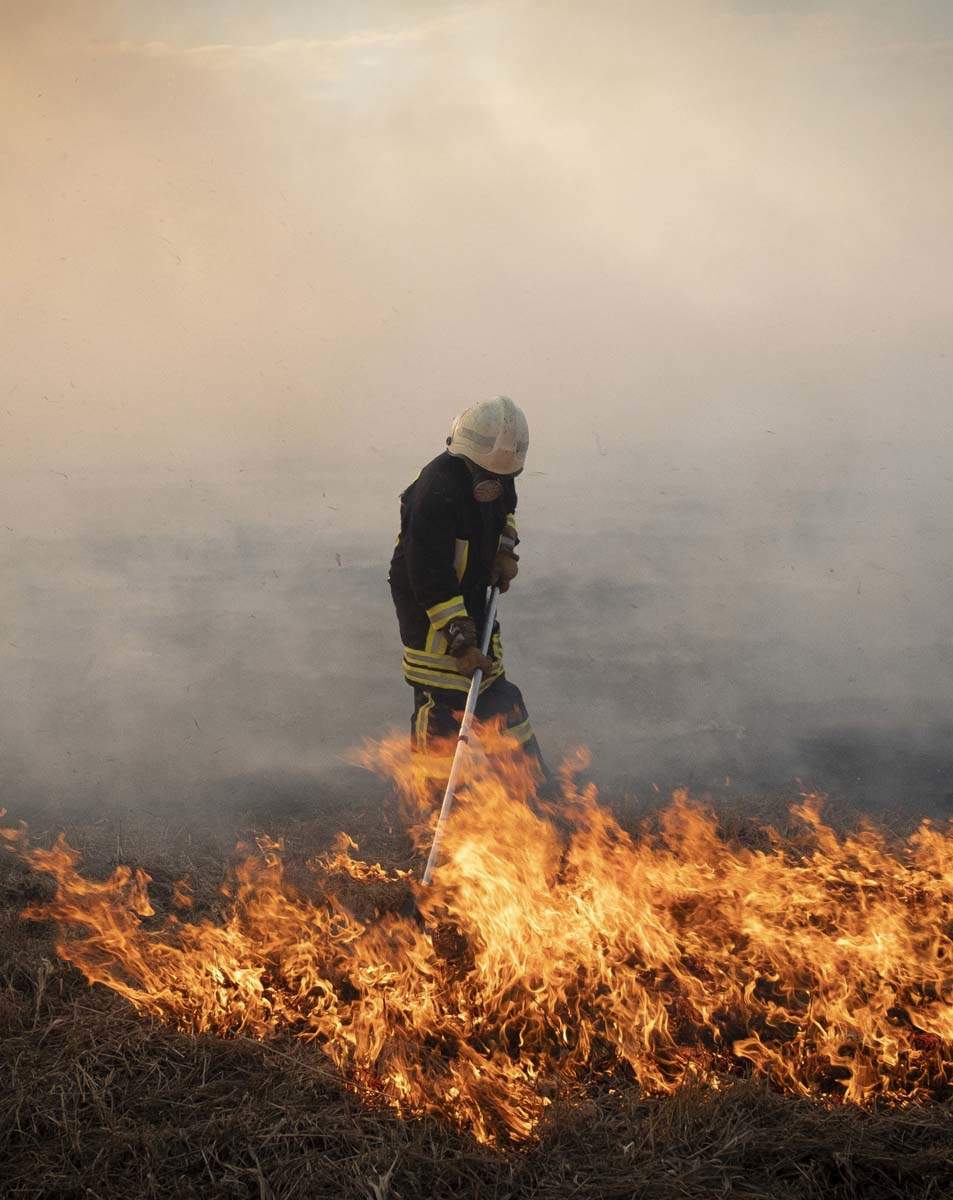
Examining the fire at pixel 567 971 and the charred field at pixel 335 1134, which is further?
the fire at pixel 567 971

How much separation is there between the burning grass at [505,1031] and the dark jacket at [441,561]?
2.94 feet

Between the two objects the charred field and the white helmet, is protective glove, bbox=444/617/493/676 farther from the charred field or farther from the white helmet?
the charred field

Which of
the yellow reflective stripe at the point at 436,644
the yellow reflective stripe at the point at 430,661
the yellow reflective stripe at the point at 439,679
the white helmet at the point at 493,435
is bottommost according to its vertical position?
the yellow reflective stripe at the point at 439,679

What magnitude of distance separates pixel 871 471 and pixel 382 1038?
8315mm

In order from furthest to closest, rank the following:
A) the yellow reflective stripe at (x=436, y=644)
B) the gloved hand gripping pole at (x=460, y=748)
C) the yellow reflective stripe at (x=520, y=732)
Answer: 1. the yellow reflective stripe at (x=520, y=732)
2. the yellow reflective stripe at (x=436, y=644)
3. the gloved hand gripping pole at (x=460, y=748)

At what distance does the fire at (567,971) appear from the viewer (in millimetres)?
2596

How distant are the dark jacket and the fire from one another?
0.90m

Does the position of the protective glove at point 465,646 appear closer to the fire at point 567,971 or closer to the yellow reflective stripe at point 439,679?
the yellow reflective stripe at point 439,679

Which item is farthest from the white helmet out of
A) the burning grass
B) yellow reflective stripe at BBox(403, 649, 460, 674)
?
the burning grass

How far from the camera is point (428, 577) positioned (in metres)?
4.06

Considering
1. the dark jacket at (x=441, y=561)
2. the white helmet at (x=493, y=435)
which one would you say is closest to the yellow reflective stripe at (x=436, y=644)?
the dark jacket at (x=441, y=561)

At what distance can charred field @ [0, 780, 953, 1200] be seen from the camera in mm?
2195

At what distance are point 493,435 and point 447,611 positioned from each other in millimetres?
770

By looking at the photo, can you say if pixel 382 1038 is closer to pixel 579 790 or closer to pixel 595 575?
pixel 579 790
